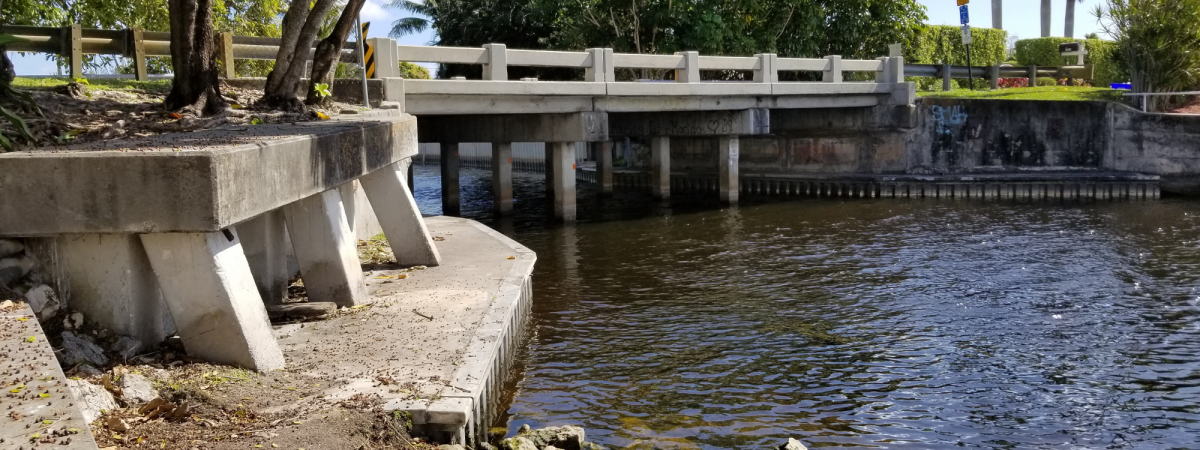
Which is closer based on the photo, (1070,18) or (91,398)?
(91,398)

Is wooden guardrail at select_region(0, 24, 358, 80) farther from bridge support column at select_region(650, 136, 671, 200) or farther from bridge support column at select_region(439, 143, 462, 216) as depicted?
bridge support column at select_region(650, 136, 671, 200)

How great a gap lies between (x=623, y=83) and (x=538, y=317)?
36.1ft

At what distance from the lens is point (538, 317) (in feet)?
43.9

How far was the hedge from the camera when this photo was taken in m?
41.1

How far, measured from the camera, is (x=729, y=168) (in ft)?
92.2

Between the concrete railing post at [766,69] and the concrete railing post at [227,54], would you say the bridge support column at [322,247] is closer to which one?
the concrete railing post at [227,54]

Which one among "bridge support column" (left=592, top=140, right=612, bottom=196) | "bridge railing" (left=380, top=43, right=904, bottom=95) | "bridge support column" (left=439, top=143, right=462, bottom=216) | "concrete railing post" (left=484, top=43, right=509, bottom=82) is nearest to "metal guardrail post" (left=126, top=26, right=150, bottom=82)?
"bridge railing" (left=380, top=43, right=904, bottom=95)

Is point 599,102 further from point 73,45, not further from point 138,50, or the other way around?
point 73,45

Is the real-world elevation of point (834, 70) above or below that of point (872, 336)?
above

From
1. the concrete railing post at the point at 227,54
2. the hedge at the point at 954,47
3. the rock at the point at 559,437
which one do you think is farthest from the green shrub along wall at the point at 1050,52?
the rock at the point at 559,437

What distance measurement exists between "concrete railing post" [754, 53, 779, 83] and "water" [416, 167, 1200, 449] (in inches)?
225

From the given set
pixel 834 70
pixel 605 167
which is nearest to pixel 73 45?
pixel 605 167

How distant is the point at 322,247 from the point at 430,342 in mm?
1968

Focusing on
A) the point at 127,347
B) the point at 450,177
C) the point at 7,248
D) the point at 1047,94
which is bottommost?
the point at 127,347
